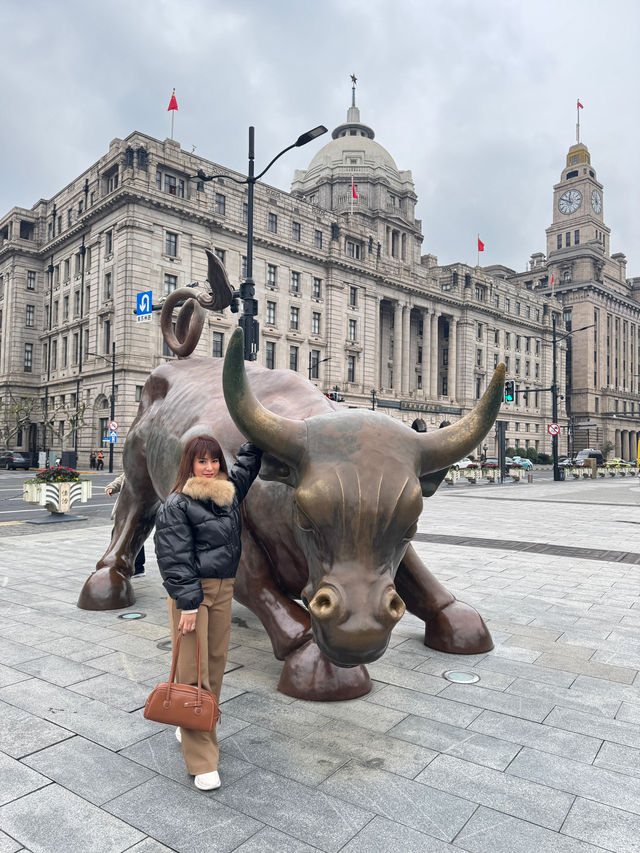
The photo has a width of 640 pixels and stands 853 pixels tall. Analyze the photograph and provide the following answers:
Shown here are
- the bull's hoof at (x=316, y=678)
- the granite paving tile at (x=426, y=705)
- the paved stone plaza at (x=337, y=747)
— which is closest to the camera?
the paved stone plaza at (x=337, y=747)

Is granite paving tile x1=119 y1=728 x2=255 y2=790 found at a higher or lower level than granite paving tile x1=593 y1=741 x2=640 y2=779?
higher

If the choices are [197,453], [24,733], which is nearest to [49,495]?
[24,733]

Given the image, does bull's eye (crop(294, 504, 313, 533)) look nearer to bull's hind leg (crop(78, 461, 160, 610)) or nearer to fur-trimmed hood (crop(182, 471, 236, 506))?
fur-trimmed hood (crop(182, 471, 236, 506))

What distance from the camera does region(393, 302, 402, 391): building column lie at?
2271 inches

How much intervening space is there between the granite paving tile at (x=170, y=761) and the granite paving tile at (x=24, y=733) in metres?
0.46

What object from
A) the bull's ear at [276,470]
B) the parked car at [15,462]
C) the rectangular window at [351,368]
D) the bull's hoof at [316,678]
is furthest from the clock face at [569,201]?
A: the bull's ear at [276,470]

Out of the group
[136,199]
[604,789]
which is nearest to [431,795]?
[604,789]

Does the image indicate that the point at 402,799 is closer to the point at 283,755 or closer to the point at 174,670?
the point at 283,755

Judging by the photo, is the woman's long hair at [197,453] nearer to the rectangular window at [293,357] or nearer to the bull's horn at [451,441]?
the bull's horn at [451,441]

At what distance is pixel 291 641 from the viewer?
376cm

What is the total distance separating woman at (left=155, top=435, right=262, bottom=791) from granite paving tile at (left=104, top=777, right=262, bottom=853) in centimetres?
11

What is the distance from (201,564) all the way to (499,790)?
1.75 meters

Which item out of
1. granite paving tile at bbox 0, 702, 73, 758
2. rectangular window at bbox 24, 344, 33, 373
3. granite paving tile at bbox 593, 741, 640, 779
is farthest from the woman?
rectangular window at bbox 24, 344, 33, 373

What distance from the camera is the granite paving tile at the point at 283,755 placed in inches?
115
